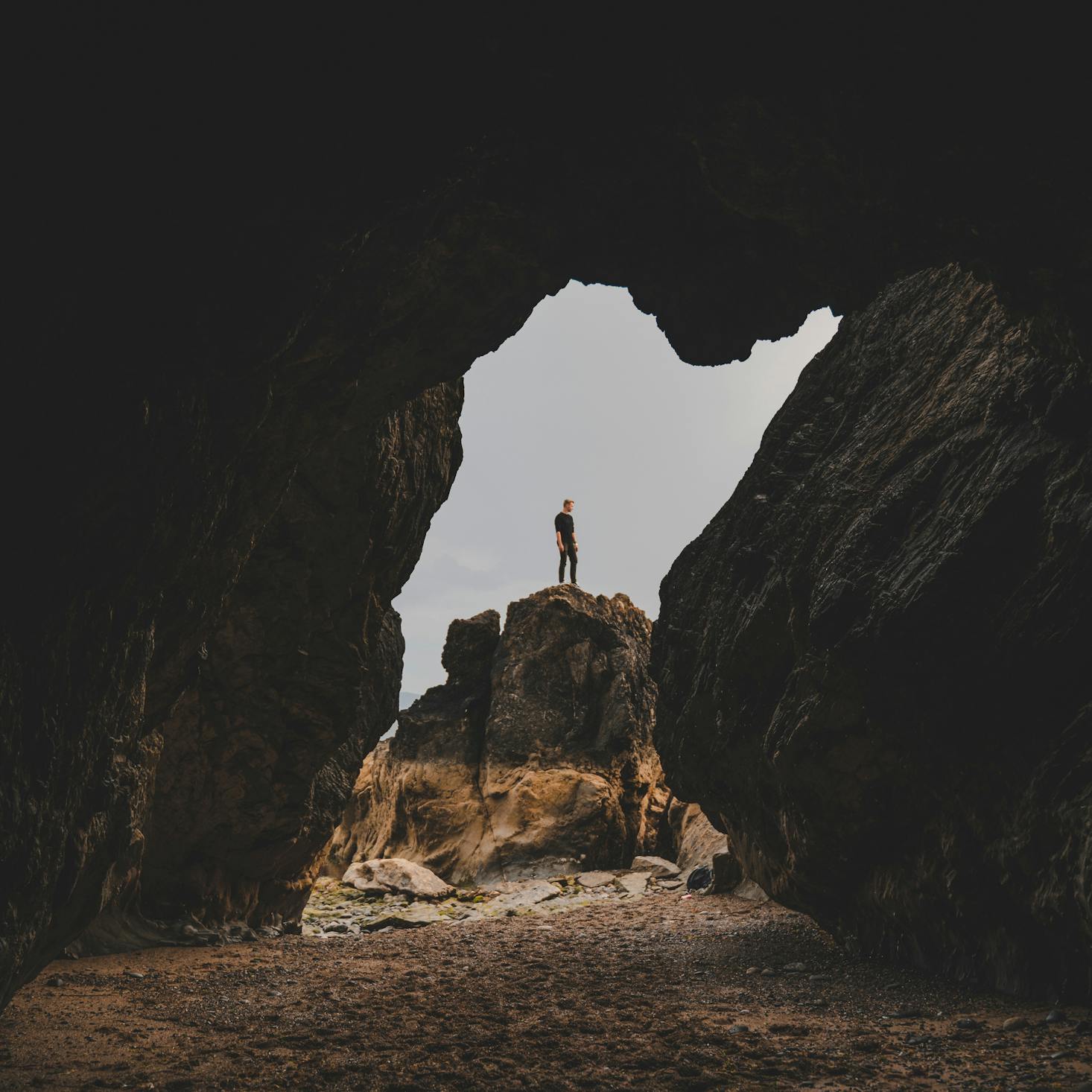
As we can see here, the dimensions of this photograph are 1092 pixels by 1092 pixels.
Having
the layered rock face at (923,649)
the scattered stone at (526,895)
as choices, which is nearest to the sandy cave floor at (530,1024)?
the layered rock face at (923,649)

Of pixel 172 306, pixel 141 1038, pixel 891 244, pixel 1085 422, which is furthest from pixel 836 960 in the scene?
pixel 172 306

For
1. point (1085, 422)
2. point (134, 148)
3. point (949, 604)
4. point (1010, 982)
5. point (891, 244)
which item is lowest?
point (1010, 982)

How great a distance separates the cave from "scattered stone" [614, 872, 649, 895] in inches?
335

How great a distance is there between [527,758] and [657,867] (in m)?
5.57

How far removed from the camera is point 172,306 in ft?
17.2

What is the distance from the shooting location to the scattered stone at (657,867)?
21.4m

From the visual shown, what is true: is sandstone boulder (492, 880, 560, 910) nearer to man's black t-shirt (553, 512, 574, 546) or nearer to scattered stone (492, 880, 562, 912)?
scattered stone (492, 880, 562, 912)

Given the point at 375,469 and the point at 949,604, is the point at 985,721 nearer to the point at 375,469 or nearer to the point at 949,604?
the point at 949,604

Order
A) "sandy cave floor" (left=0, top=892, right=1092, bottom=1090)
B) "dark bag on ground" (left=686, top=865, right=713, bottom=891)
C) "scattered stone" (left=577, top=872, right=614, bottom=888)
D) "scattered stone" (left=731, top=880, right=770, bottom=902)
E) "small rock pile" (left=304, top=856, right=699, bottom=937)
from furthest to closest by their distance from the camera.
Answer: "scattered stone" (left=577, top=872, right=614, bottom=888) < "dark bag on ground" (left=686, top=865, right=713, bottom=891) < "small rock pile" (left=304, top=856, right=699, bottom=937) < "scattered stone" (left=731, top=880, right=770, bottom=902) < "sandy cave floor" (left=0, top=892, right=1092, bottom=1090)

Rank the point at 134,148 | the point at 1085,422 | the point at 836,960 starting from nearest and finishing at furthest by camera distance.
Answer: the point at 134,148 → the point at 1085,422 → the point at 836,960

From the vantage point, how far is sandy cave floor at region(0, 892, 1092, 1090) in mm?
5215

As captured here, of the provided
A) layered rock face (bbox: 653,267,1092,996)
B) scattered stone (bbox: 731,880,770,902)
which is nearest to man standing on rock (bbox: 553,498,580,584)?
scattered stone (bbox: 731,880,770,902)

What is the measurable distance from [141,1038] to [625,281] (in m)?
11.3

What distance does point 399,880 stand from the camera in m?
20.5
